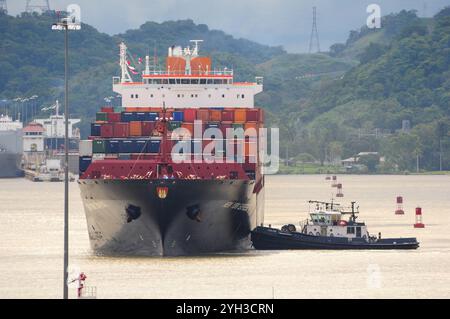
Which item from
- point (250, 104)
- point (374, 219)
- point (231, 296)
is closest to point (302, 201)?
point (374, 219)

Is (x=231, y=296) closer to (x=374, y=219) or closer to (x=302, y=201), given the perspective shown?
(x=374, y=219)

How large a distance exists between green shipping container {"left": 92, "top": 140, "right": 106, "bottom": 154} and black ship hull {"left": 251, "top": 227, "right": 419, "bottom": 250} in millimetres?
9764

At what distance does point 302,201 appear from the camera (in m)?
159

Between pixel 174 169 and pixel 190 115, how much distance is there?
11.8m

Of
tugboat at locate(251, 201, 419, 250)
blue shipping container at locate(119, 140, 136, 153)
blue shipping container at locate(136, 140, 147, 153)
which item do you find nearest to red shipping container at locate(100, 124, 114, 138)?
blue shipping container at locate(119, 140, 136, 153)

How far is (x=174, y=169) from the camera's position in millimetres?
76938

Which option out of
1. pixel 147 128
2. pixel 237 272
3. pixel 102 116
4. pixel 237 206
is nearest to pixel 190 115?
pixel 147 128

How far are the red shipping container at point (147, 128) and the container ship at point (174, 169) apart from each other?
58 millimetres

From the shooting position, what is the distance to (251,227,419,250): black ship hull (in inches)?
3189

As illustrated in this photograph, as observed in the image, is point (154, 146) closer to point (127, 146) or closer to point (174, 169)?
point (127, 146)

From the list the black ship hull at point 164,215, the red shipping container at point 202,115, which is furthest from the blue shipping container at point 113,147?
the red shipping container at point 202,115

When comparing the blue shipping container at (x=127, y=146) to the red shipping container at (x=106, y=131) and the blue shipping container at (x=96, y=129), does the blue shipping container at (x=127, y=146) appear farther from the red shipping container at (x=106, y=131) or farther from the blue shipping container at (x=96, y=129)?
the blue shipping container at (x=96, y=129)

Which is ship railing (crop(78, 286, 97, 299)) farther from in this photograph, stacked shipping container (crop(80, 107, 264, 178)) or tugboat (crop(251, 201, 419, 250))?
tugboat (crop(251, 201, 419, 250))

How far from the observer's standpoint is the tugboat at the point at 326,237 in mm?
81062
